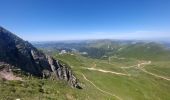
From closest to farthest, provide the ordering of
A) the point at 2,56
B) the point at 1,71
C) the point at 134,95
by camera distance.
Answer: the point at 1,71
the point at 2,56
the point at 134,95

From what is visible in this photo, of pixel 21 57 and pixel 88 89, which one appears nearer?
pixel 21 57

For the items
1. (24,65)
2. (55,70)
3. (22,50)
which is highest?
(22,50)

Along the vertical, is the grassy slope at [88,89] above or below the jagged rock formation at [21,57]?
below

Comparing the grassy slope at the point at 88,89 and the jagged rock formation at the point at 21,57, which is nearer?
the grassy slope at the point at 88,89

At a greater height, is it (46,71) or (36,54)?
(36,54)

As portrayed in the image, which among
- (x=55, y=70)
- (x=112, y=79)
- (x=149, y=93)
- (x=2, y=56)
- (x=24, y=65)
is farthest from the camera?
(x=112, y=79)

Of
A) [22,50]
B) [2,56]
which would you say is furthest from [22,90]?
[22,50]

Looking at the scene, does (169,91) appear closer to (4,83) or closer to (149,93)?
(149,93)

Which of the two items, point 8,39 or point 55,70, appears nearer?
point 8,39

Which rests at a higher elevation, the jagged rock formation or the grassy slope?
the jagged rock formation

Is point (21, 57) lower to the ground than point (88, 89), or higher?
higher

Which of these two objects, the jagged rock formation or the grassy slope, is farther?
the jagged rock formation
